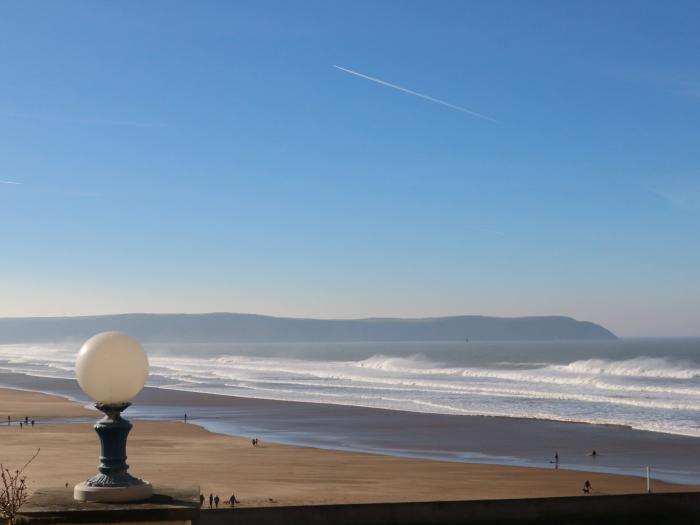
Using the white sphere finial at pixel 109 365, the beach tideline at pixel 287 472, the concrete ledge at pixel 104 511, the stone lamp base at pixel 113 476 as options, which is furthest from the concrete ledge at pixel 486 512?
the beach tideline at pixel 287 472

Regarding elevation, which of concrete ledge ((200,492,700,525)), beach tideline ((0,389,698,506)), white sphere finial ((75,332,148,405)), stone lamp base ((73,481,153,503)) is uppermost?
white sphere finial ((75,332,148,405))

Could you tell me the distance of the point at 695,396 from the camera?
5531cm

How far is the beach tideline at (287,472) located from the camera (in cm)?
2170

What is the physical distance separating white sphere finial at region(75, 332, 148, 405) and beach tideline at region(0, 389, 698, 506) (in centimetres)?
1550

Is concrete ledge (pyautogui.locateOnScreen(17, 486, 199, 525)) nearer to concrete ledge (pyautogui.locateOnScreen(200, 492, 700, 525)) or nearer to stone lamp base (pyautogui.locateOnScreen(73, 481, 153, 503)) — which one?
stone lamp base (pyautogui.locateOnScreen(73, 481, 153, 503))

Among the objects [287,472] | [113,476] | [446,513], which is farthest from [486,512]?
[287,472]

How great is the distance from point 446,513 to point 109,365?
531 centimetres

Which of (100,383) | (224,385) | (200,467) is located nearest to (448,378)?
(224,385)

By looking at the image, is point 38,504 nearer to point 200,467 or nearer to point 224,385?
point 200,467

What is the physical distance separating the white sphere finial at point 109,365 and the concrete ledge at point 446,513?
443cm

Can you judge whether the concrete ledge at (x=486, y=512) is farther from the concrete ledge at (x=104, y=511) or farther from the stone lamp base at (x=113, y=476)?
the concrete ledge at (x=104, y=511)

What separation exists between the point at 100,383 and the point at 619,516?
21.3 feet

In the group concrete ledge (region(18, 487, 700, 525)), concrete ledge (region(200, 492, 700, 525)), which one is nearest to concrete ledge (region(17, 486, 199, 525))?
concrete ledge (region(18, 487, 700, 525))

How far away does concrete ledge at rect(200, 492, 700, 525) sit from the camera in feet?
29.7
